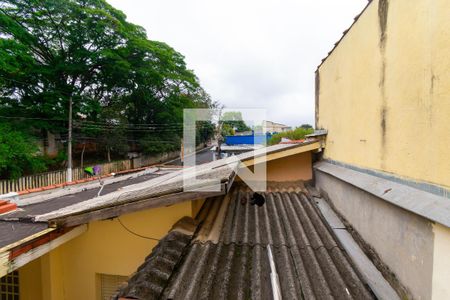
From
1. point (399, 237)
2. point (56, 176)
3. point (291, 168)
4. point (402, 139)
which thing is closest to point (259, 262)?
point (399, 237)

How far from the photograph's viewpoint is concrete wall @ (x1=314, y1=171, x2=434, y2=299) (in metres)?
1.66

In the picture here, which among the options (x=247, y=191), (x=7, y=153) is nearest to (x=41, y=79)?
(x=7, y=153)

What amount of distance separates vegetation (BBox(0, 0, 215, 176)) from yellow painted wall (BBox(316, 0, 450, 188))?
58.2 feet

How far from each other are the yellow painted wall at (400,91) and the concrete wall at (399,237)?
1.14 ft

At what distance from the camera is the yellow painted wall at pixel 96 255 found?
318cm

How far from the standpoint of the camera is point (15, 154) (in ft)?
47.2

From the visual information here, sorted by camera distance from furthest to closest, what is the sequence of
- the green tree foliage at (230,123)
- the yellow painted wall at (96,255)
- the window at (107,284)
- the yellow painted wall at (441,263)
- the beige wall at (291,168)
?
the green tree foliage at (230,123) < the beige wall at (291,168) < the window at (107,284) < the yellow painted wall at (96,255) < the yellow painted wall at (441,263)

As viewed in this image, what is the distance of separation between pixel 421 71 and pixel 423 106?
29 cm

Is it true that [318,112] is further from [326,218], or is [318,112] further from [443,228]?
[443,228]

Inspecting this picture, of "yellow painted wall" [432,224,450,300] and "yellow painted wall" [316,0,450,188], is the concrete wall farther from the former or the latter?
"yellow painted wall" [316,0,450,188]

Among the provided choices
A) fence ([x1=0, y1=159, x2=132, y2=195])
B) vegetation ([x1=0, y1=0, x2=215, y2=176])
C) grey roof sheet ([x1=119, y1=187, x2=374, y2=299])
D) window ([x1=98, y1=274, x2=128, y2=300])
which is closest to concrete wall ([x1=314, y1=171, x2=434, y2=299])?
grey roof sheet ([x1=119, y1=187, x2=374, y2=299])

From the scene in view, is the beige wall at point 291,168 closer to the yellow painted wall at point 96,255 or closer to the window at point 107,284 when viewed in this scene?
the yellow painted wall at point 96,255

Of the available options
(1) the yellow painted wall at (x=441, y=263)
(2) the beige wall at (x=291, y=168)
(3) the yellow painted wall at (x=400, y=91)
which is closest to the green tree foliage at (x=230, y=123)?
(2) the beige wall at (x=291, y=168)

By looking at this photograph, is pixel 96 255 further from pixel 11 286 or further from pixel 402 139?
pixel 402 139
